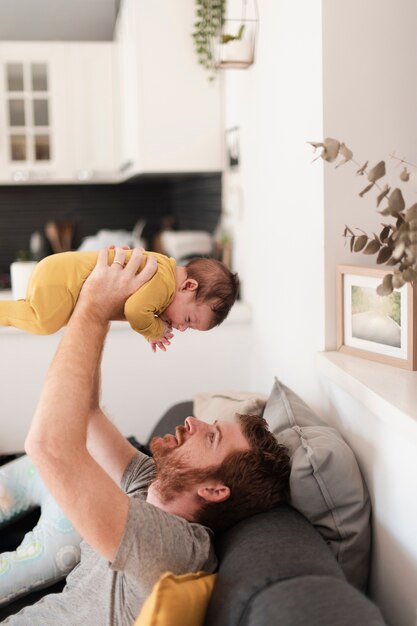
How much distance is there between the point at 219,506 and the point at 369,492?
0.37m

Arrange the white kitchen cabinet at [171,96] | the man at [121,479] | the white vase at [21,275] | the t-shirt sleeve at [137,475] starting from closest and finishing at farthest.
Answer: the man at [121,479], the t-shirt sleeve at [137,475], the white vase at [21,275], the white kitchen cabinet at [171,96]

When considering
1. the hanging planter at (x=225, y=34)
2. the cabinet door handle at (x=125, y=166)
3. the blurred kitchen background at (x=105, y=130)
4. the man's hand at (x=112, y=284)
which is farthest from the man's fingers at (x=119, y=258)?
the cabinet door handle at (x=125, y=166)

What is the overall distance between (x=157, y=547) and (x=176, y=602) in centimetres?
14

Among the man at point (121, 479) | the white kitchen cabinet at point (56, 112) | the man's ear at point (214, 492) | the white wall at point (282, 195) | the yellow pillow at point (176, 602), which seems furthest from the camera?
the white kitchen cabinet at point (56, 112)

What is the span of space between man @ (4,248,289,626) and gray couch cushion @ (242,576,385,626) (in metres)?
0.25

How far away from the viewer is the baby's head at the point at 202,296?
1.92 metres

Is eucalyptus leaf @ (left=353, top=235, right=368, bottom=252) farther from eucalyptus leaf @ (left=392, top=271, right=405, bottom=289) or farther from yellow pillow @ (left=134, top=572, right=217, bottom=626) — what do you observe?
yellow pillow @ (left=134, top=572, right=217, bottom=626)

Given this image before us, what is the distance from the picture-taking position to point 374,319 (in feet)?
6.47

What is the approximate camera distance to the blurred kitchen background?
3500 mm

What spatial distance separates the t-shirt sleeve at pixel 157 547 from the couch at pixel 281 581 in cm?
5

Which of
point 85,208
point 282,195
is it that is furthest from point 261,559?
point 85,208

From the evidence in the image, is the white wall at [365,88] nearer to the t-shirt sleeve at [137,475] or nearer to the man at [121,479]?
the man at [121,479]

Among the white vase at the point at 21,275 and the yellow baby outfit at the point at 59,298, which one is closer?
the yellow baby outfit at the point at 59,298

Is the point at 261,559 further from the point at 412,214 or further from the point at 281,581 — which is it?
the point at 412,214
